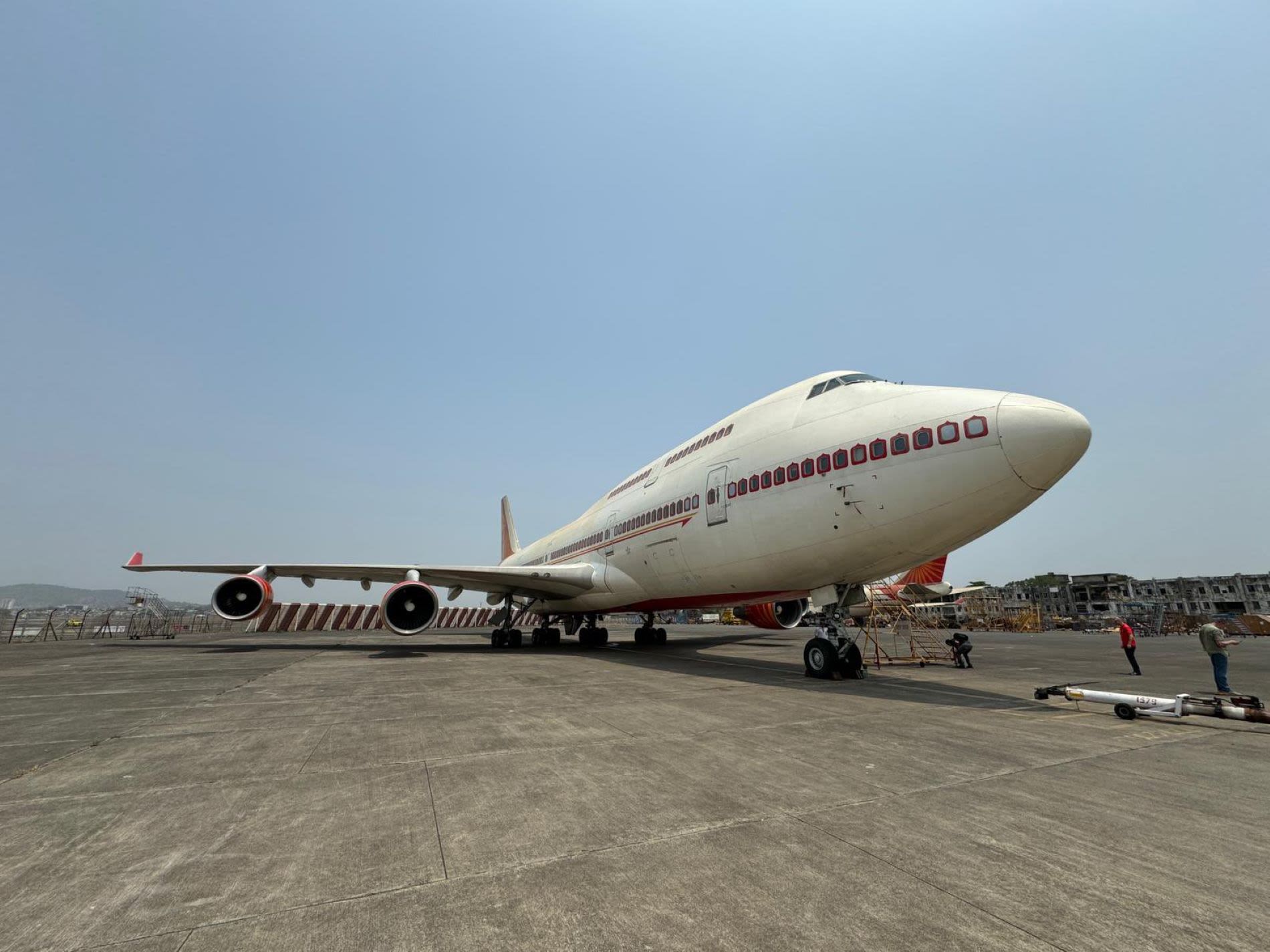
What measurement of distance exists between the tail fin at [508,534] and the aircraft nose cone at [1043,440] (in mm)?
36482

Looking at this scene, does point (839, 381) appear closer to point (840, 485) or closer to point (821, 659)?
point (840, 485)

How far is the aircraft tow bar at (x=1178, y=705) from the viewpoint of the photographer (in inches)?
247

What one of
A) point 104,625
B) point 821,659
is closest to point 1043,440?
point 821,659

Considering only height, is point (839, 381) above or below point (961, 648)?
above

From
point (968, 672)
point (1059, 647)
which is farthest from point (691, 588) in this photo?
point (1059, 647)

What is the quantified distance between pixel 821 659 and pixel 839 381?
18.4 ft

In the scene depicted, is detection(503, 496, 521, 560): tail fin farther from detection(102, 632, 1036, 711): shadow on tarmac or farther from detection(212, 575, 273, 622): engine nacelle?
detection(212, 575, 273, 622): engine nacelle

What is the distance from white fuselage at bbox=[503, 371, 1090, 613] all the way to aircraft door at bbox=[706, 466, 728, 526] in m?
0.03

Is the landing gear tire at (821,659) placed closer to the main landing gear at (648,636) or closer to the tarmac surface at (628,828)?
the tarmac surface at (628,828)

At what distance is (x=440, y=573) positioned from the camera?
1727cm

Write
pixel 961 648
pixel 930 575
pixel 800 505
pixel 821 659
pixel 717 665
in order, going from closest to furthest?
pixel 800 505 → pixel 821 659 → pixel 961 648 → pixel 717 665 → pixel 930 575

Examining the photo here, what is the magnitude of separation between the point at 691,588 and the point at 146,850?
11708 millimetres

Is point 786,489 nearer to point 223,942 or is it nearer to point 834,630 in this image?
point 834,630

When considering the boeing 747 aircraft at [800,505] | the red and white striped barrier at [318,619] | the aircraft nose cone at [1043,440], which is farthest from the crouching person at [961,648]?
the red and white striped barrier at [318,619]
